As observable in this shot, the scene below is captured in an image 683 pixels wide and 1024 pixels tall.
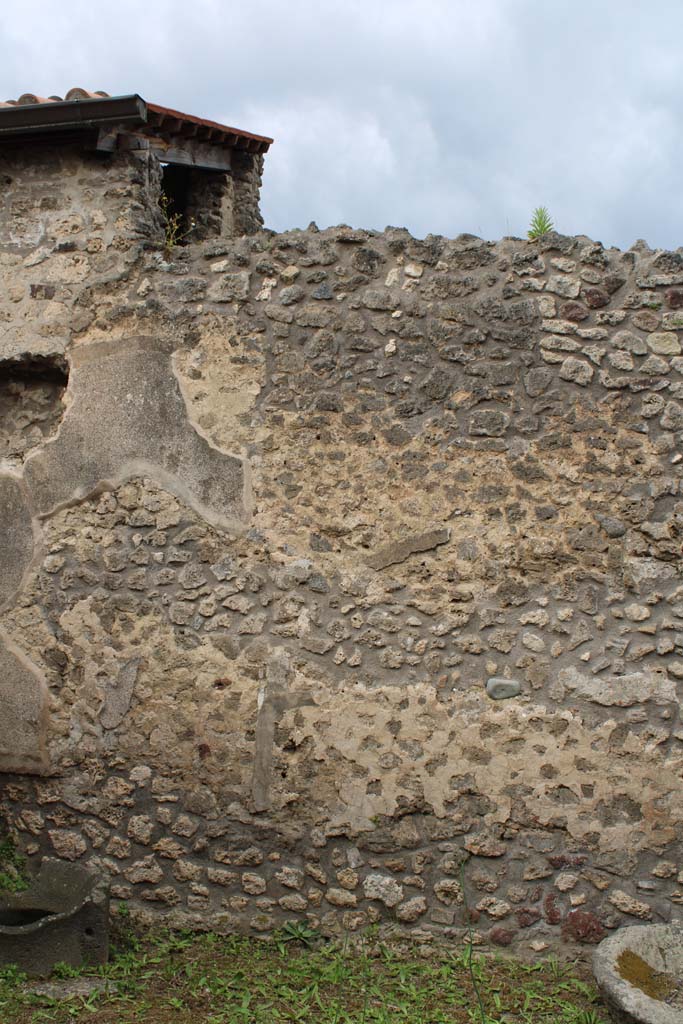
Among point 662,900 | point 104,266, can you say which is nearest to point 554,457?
point 662,900

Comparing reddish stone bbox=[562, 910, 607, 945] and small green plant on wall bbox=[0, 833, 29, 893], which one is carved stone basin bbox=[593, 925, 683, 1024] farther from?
small green plant on wall bbox=[0, 833, 29, 893]

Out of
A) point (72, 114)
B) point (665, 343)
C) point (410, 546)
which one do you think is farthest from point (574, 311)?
point (72, 114)

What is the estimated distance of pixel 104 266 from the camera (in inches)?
201

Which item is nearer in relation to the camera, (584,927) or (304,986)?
(304,986)

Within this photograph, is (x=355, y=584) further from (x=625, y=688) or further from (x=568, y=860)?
(x=568, y=860)

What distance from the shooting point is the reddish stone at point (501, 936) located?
14.6ft

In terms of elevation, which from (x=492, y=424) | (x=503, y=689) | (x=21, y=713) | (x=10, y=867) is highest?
(x=492, y=424)

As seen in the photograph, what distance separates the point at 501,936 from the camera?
445cm

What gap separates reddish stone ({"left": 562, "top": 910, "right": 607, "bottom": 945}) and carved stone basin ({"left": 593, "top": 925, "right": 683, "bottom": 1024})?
18 cm

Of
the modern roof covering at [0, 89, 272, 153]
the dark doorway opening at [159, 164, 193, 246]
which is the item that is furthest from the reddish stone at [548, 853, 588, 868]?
the dark doorway opening at [159, 164, 193, 246]

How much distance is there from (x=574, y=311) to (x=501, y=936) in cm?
274

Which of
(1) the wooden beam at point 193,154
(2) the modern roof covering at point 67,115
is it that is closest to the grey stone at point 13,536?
(2) the modern roof covering at point 67,115

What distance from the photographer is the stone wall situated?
4.48 meters

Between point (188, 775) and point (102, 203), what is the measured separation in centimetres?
280
